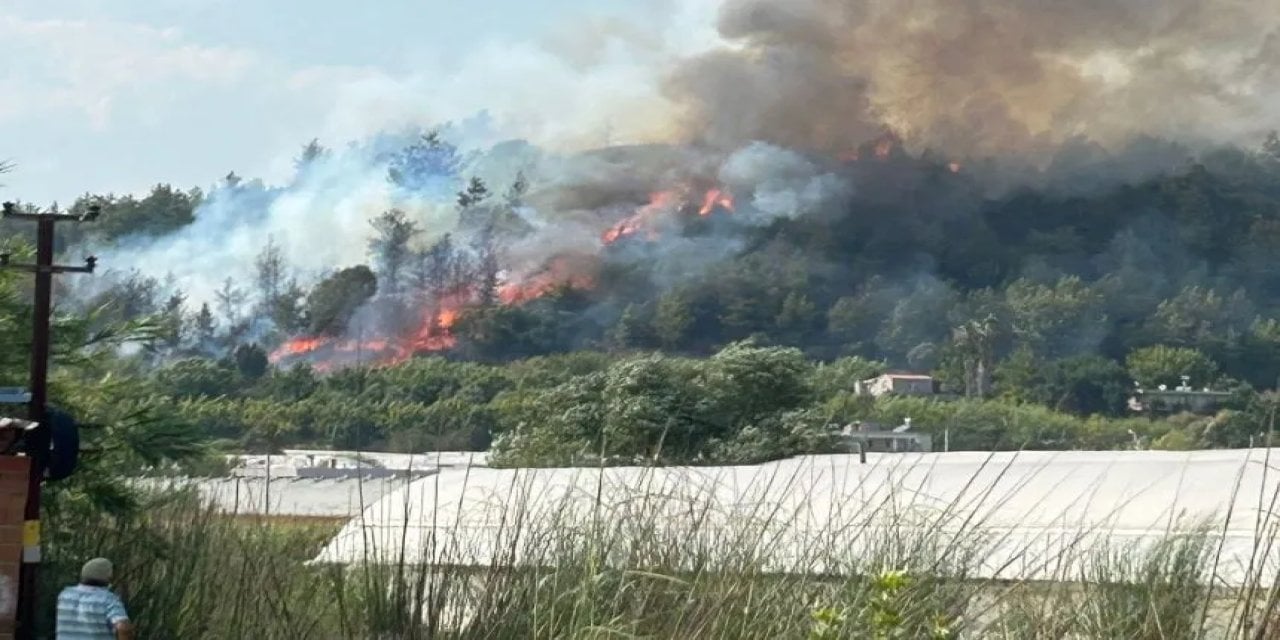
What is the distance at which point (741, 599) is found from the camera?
259 inches

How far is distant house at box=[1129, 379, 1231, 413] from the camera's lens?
49781mm

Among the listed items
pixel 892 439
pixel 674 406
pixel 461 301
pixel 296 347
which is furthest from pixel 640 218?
pixel 674 406

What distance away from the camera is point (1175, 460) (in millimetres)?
11750

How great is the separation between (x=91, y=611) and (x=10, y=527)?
2.13 ft

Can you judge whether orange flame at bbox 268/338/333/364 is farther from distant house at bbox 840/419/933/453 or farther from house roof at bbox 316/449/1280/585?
house roof at bbox 316/449/1280/585

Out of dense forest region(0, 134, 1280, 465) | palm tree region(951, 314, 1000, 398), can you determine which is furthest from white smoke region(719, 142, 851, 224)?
palm tree region(951, 314, 1000, 398)

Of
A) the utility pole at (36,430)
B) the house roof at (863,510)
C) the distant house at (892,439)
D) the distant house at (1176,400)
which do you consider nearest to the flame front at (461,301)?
the distant house at (1176,400)

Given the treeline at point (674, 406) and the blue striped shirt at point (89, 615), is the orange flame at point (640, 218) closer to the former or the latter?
the treeline at point (674, 406)

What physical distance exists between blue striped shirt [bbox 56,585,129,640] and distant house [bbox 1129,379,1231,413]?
45.7 metres

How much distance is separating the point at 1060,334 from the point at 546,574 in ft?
165

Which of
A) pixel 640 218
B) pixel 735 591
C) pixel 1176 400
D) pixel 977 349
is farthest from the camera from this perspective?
pixel 640 218

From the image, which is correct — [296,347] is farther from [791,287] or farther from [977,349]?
[977,349]

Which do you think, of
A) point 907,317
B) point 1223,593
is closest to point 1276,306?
point 907,317

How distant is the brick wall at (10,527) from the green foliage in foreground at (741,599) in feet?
3.19
